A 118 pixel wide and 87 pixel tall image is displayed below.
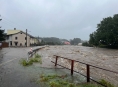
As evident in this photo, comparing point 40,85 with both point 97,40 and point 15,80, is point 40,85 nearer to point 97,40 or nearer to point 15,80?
point 15,80

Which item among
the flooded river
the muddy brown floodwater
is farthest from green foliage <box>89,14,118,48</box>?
the flooded river

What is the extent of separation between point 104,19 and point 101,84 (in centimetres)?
5876

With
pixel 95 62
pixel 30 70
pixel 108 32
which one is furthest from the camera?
pixel 108 32

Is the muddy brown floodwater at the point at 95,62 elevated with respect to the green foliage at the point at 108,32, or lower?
lower

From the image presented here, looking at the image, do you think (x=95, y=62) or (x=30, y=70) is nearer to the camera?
(x=30, y=70)

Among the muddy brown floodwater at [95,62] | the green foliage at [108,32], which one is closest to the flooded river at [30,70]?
the muddy brown floodwater at [95,62]

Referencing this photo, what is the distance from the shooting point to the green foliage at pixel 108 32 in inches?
2215

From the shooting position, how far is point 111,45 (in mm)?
61812

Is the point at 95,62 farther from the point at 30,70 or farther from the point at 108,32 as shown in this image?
the point at 108,32

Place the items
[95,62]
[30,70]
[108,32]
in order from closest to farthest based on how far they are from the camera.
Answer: [30,70] < [95,62] < [108,32]

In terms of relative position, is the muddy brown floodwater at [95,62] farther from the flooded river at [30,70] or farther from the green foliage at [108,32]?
the green foliage at [108,32]

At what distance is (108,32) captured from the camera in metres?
56.8

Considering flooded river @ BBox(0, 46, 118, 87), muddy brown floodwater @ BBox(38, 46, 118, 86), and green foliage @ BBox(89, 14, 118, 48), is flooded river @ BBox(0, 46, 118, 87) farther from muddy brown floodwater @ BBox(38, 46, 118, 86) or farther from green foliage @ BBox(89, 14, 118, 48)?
green foliage @ BBox(89, 14, 118, 48)

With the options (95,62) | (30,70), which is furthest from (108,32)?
(30,70)
